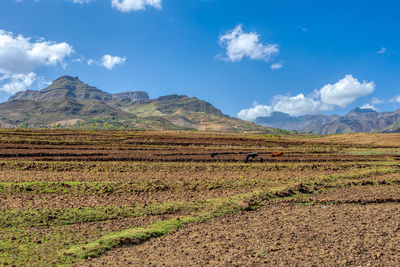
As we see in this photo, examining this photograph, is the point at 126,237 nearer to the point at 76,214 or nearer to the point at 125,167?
the point at 76,214

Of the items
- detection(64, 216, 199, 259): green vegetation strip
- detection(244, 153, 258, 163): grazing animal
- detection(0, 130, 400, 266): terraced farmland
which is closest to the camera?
detection(0, 130, 400, 266): terraced farmland

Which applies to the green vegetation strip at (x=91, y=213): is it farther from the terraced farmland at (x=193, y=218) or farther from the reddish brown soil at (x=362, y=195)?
the reddish brown soil at (x=362, y=195)

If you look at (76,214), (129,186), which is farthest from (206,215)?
(129,186)

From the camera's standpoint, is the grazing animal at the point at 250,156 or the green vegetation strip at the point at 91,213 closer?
Answer: the green vegetation strip at the point at 91,213

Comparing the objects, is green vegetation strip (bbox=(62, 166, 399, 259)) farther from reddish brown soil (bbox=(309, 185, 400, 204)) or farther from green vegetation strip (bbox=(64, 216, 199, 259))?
reddish brown soil (bbox=(309, 185, 400, 204))

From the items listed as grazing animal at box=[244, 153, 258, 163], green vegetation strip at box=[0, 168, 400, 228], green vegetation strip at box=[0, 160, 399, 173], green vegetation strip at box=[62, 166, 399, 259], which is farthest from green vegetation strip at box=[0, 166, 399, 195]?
grazing animal at box=[244, 153, 258, 163]

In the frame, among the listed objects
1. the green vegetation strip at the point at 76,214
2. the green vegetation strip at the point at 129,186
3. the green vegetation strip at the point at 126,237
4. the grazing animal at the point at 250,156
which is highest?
the grazing animal at the point at 250,156

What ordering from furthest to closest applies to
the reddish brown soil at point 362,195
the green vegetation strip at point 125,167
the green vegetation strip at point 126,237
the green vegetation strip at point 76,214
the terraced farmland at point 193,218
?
the green vegetation strip at point 125,167 → the reddish brown soil at point 362,195 → the green vegetation strip at point 76,214 → the green vegetation strip at point 126,237 → the terraced farmland at point 193,218

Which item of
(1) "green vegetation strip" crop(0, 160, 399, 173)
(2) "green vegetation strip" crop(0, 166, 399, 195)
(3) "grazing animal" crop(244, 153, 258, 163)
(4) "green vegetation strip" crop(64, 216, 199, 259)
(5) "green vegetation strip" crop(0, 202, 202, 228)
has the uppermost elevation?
(3) "grazing animal" crop(244, 153, 258, 163)

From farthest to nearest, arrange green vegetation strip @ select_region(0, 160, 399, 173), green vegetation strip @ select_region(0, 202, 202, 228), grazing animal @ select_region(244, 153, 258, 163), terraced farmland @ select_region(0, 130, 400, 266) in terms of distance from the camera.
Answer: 1. grazing animal @ select_region(244, 153, 258, 163)
2. green vegetation strip @ select_region(0, 160, 399, 173)
3. green vegetation strip @ select_region(0, 202, 202, 228)
4. terraced farmland @ select_region(0, 130, 400, 266)

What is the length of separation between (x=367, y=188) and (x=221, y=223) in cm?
1344

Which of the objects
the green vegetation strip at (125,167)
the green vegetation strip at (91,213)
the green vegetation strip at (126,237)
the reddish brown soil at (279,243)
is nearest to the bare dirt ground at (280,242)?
the reddish brown soil at (279,243)

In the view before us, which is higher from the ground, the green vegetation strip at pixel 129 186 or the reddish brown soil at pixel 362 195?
the green vegetation strip at pixel 129 186

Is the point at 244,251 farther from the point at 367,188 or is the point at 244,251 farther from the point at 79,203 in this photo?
the point at 367,188
